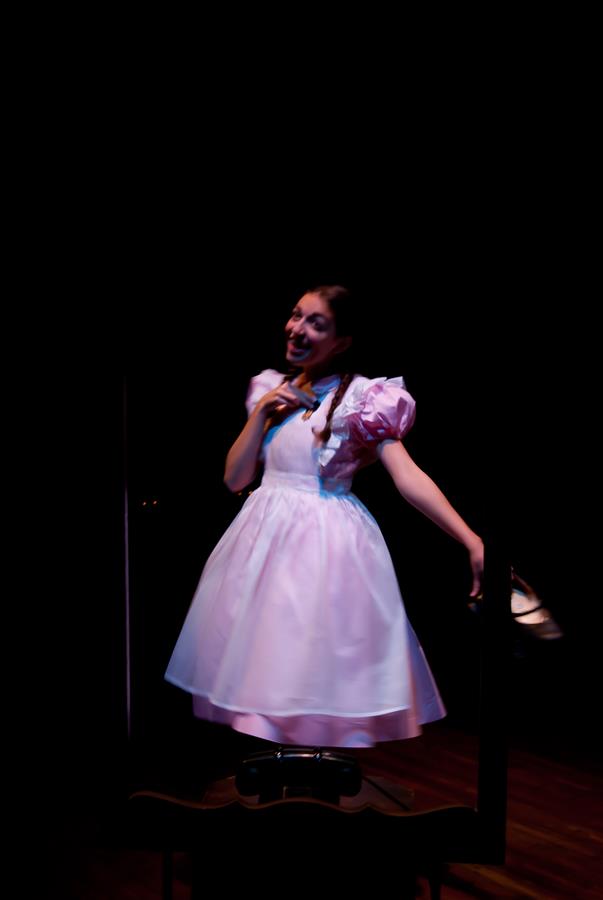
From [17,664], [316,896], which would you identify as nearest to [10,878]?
[316,896]

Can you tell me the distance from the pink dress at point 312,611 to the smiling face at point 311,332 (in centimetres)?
9

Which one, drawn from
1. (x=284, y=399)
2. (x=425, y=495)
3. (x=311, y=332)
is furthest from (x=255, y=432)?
(x=425, y=495)

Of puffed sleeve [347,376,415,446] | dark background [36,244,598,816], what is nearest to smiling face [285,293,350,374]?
puffed sleeve [347,376,415,446]

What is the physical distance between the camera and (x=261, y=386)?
168cm

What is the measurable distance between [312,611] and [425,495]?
1.02 ft

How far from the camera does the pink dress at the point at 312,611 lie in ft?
4.56

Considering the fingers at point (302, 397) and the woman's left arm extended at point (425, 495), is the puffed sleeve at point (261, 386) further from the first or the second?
the woman's left arm extended at point (425, 495)

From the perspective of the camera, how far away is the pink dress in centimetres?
139

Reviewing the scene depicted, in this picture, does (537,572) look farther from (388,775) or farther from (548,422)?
(388,775)

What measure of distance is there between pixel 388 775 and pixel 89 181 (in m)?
1.84

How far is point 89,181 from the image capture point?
1749mm

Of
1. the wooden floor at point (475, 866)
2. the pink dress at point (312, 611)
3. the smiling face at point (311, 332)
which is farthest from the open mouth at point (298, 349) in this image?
the wooden floor at point (475, 866)

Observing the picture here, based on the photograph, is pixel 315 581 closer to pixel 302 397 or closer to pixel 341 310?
pixel 302 397

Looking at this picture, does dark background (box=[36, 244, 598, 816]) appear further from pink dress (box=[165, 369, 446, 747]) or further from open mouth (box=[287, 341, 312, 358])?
pink dress (box=[165, 369, 446, 747])
